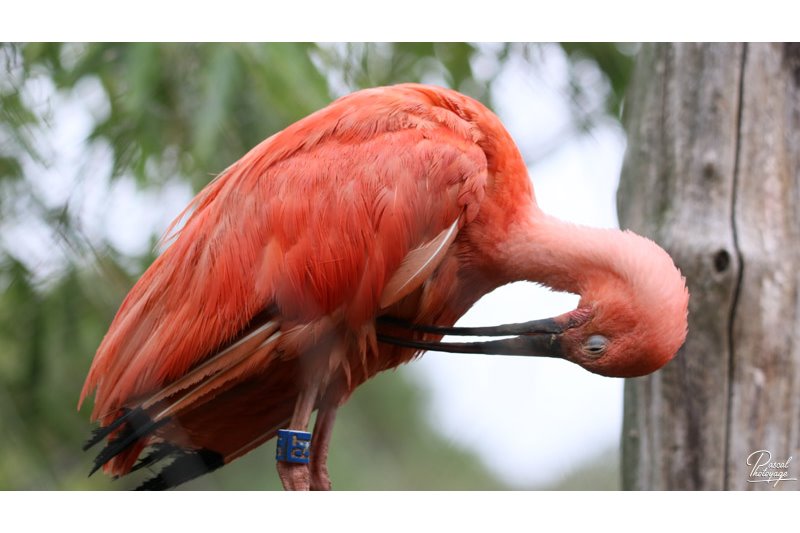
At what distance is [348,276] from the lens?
6.77 feet

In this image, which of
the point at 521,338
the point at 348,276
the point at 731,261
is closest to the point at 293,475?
the point at 348,276

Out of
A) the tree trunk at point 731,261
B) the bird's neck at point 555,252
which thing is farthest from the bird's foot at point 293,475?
the tree trunk at point 731,261

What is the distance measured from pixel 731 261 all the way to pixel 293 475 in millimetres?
1349

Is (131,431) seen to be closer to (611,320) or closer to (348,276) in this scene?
(348,276)

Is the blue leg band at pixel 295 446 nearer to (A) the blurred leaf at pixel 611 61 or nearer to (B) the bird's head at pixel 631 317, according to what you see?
(B) the bird's head at pixel 631 317

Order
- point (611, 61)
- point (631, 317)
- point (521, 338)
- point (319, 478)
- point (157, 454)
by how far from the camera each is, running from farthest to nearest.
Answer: point (611, 61) → point (319, 478) → point (157, 454) → point (521, 338) → point (631, 317)

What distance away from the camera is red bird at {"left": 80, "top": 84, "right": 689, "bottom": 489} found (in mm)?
2031

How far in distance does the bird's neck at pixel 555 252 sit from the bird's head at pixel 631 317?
4 centimetres

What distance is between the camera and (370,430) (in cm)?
403

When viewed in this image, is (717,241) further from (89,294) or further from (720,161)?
(89,294)

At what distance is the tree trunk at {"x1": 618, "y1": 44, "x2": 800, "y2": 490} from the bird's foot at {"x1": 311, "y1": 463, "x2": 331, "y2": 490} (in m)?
0.97

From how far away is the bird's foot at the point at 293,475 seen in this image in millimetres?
2178

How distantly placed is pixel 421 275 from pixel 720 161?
42.5 inches

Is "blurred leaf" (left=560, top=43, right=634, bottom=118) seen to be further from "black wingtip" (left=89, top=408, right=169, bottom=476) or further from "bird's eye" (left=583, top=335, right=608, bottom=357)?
"black wingtip" (left=89, top=408, right=169, bottom=476)
